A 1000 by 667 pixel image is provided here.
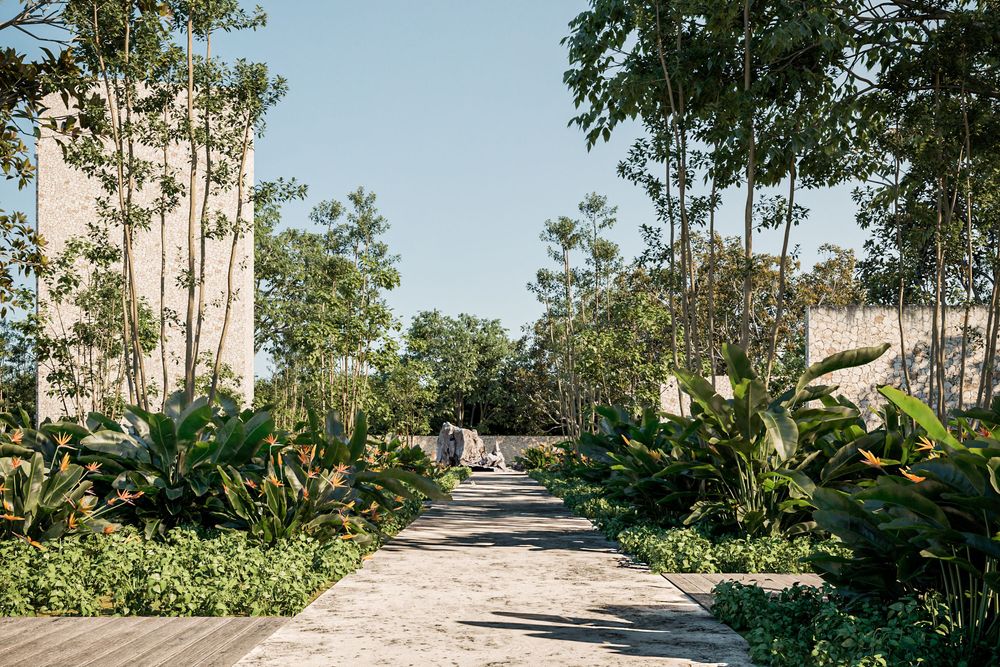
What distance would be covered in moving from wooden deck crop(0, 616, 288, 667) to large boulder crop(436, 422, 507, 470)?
69.3 ft

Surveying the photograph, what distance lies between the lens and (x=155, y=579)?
4.57 meters

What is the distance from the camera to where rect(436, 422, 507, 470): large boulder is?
84.5 ft

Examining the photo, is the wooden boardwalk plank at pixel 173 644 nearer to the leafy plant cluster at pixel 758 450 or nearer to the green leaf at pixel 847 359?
the leafy plant cluster at pixel 758 450

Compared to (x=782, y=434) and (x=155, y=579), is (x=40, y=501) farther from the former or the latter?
(x=782, y=434)

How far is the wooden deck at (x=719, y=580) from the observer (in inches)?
203

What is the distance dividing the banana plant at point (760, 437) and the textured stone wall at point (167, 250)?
16.2 m

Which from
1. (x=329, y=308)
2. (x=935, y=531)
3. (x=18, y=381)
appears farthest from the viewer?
(x=18, y=381)

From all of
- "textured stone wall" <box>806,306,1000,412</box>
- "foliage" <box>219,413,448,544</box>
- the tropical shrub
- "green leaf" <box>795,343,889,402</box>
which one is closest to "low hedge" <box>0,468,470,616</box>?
"foliage" <box>219,413,448,544</box>

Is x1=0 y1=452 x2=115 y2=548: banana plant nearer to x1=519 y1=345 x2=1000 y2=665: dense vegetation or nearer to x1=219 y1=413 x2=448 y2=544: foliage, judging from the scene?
x1=219 y1=413 x2=448 y2=544: foliage

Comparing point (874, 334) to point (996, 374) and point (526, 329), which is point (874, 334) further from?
point (526, 329)

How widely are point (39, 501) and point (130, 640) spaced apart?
7.68 feet

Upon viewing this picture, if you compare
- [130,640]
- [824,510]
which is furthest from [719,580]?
[130,640]

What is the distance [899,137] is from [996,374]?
8000 millimetres

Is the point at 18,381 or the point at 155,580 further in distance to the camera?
the point at 18,381
